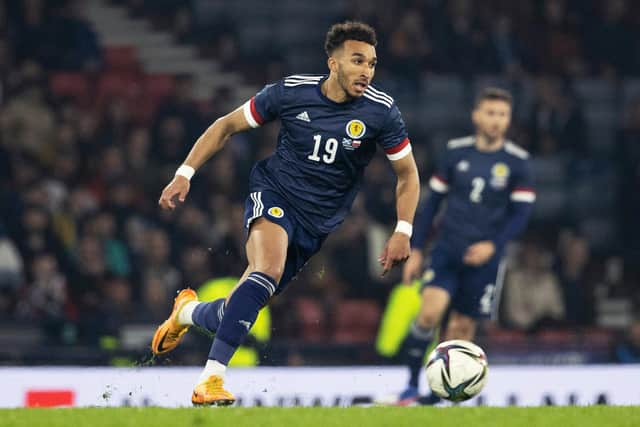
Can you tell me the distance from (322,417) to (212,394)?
0.70m

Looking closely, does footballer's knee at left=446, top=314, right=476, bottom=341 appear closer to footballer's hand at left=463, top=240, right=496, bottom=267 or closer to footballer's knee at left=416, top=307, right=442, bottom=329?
footballer's knee at left=416, top=307, right=442, bottom=329

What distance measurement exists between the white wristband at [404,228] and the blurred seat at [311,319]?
4776mm

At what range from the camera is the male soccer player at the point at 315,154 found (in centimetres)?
671

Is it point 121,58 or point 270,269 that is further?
point 121,58

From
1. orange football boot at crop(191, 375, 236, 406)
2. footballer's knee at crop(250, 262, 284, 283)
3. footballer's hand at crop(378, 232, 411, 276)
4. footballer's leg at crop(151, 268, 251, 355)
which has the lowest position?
orange football boot at crop(191, 375, 236, 406)

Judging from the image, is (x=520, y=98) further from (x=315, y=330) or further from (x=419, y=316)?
(x=419, y=316)

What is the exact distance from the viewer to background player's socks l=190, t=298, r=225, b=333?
7.06 m

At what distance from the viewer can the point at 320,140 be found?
682 centimetres

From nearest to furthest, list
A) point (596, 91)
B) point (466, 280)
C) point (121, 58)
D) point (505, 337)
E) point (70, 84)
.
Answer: point (466, 280), point (505, 337), point (70, 84), point (121, 58), point (596, 91)

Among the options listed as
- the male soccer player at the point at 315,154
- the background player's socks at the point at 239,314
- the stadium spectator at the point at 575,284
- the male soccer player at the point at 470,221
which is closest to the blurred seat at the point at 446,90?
the stadium spectator at the point at 575,284

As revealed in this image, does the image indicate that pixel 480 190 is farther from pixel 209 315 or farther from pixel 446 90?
pixel 446 90

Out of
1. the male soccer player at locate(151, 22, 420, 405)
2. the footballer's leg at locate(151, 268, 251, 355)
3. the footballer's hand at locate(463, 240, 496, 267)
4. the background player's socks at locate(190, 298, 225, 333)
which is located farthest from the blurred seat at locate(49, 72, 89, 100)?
the male soccer player at locate(151, 22, 420, 405)

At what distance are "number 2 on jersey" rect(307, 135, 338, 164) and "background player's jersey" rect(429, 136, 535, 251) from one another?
2.80m

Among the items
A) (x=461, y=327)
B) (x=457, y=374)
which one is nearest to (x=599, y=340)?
(x=461, y=327)
